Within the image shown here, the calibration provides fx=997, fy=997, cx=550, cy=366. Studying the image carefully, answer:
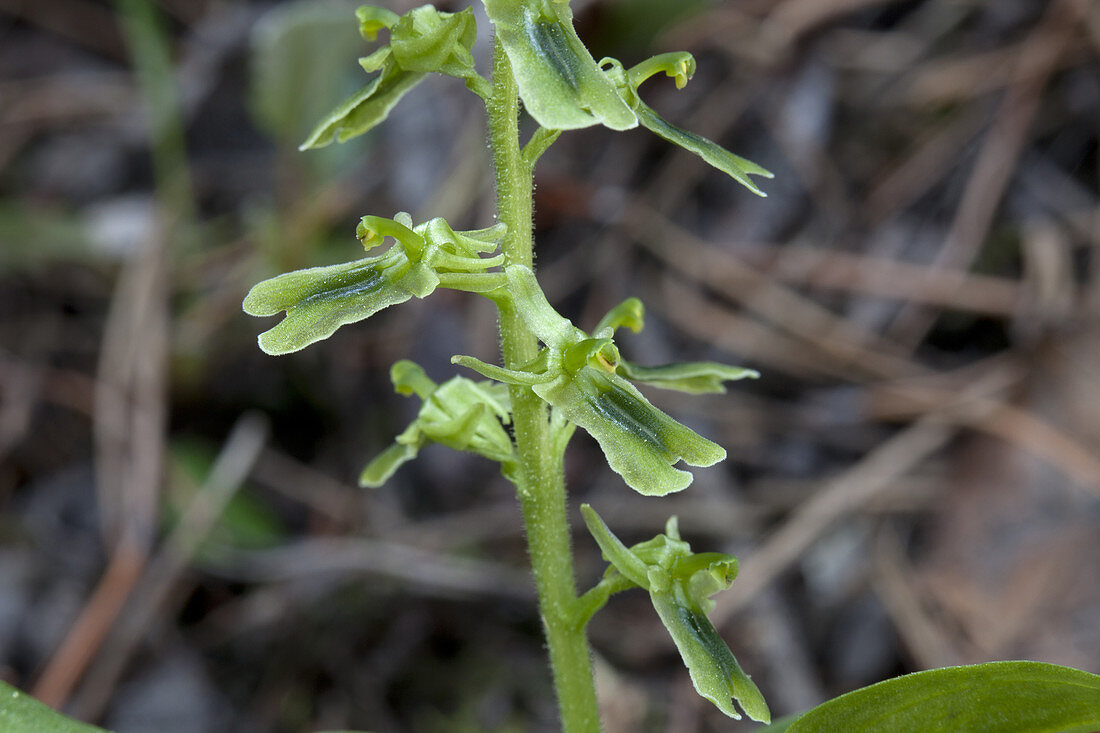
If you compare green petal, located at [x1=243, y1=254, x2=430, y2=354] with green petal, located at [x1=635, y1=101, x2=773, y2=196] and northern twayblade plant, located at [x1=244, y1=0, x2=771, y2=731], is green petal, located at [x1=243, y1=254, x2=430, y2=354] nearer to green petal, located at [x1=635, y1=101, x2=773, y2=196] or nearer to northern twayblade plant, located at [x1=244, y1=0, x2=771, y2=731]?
northern twayblade plant, located at [x1=244, y1=0, x2=771, y2=731]

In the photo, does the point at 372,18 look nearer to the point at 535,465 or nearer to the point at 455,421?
the point at 455,421

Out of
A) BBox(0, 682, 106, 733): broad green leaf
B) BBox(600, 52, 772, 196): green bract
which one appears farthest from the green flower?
BBox(0, 682, 106, 733): broad green leaf

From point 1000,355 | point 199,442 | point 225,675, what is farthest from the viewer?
point 199,442

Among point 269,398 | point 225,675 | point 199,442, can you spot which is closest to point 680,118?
point 269,398

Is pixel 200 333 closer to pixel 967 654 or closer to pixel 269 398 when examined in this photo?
pixel 269 398

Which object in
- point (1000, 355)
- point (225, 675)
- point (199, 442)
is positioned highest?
point (1000, 355)

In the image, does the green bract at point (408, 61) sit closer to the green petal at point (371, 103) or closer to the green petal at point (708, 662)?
the green petal at point (371, 103)

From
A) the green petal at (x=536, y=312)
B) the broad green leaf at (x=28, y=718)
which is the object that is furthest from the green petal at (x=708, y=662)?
the broad green leaf at (x=28, y=718)

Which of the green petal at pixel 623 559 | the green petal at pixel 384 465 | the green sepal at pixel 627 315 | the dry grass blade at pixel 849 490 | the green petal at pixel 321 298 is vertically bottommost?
the dry grass blade at pixel 849 490

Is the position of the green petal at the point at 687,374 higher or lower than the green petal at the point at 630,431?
lower
